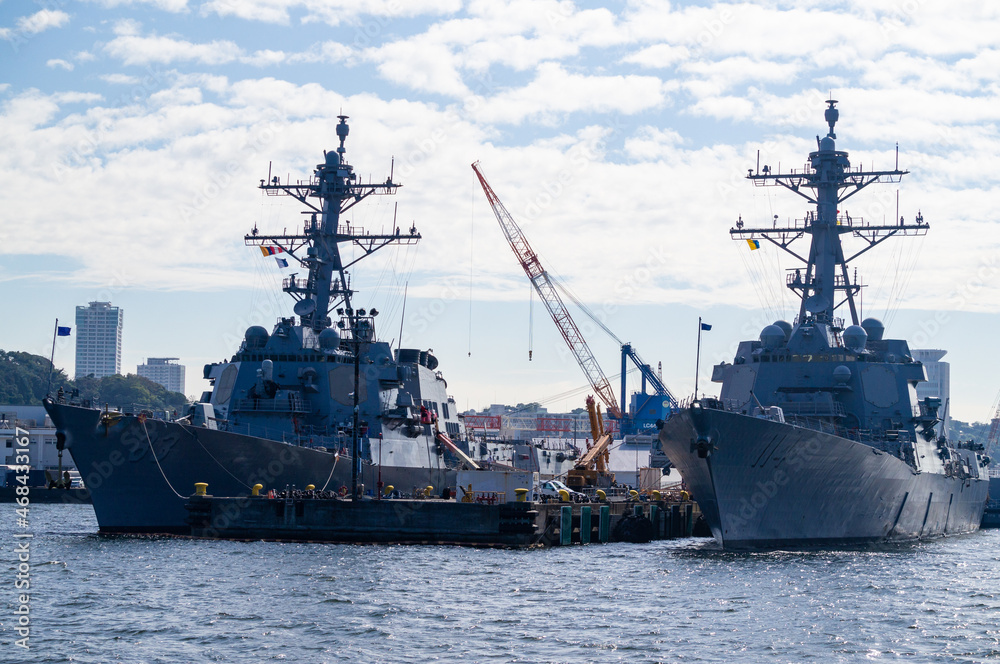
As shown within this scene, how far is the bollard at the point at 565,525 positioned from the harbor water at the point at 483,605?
6.89 ft

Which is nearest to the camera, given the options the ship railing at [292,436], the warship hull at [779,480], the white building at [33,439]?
the warship hull at [779,480]

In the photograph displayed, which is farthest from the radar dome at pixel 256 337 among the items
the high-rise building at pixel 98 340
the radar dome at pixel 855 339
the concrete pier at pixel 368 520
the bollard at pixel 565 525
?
the high-rise building at pixel 98 340

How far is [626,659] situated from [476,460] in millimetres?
27389

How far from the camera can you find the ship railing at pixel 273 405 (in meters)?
37.5

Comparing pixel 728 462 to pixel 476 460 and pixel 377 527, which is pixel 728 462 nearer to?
pixel 377 527

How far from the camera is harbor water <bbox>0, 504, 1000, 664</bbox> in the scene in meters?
18.2

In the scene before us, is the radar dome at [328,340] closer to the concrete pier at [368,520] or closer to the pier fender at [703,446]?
the concrete pier at [368,520]

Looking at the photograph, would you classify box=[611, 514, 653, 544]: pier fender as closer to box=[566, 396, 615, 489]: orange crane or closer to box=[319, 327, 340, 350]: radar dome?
box=[566, 396, 615, 489]: orange crane

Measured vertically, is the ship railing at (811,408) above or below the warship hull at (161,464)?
above

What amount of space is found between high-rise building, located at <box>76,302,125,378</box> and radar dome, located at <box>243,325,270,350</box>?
13535 cm

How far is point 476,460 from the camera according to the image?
4484 cm

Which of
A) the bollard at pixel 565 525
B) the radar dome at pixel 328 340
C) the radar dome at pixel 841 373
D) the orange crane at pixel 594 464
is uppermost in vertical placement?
the radar dome at pixel 328 340

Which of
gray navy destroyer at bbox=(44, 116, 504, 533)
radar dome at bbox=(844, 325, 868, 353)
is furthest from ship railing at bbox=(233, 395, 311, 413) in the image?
radar dome at bbox=(844, 325, 868, 353)

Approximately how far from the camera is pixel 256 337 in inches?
1542
